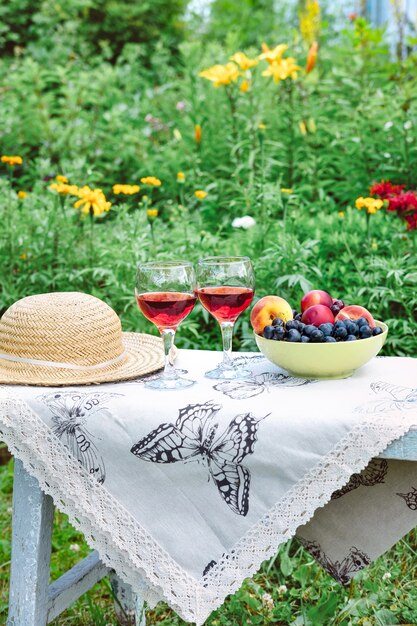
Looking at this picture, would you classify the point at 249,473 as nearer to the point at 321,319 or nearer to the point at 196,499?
the point at 196,499

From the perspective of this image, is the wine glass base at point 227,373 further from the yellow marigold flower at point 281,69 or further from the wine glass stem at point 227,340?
the yellow marigold flower at point 281,69

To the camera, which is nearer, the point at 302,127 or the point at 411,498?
the point at 411,498

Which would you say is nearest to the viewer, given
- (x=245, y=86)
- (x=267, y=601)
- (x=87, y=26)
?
(x=267, y=601)

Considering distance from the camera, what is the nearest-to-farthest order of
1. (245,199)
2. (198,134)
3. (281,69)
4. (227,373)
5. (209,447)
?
(209,447)
(227,373)
(245,199)
(281,69)
(198,134)

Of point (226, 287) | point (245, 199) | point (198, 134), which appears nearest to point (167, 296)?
point (226, 287)

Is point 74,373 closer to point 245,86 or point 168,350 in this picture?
point 168,350

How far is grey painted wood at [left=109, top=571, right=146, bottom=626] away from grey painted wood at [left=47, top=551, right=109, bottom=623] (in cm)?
5

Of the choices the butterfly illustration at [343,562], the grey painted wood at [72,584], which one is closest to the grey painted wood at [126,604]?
the grey painted wood at [72,584]

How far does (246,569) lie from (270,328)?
19.0 inches

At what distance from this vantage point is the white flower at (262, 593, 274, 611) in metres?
2.36

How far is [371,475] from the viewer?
1.73m

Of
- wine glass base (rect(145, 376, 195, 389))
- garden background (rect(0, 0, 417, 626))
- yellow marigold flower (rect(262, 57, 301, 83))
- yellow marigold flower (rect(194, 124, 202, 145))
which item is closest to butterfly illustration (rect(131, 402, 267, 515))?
wine glass base (rect(145, 376, 195, 389))

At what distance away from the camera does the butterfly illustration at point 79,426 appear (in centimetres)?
160

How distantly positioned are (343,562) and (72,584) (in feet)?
2.33
